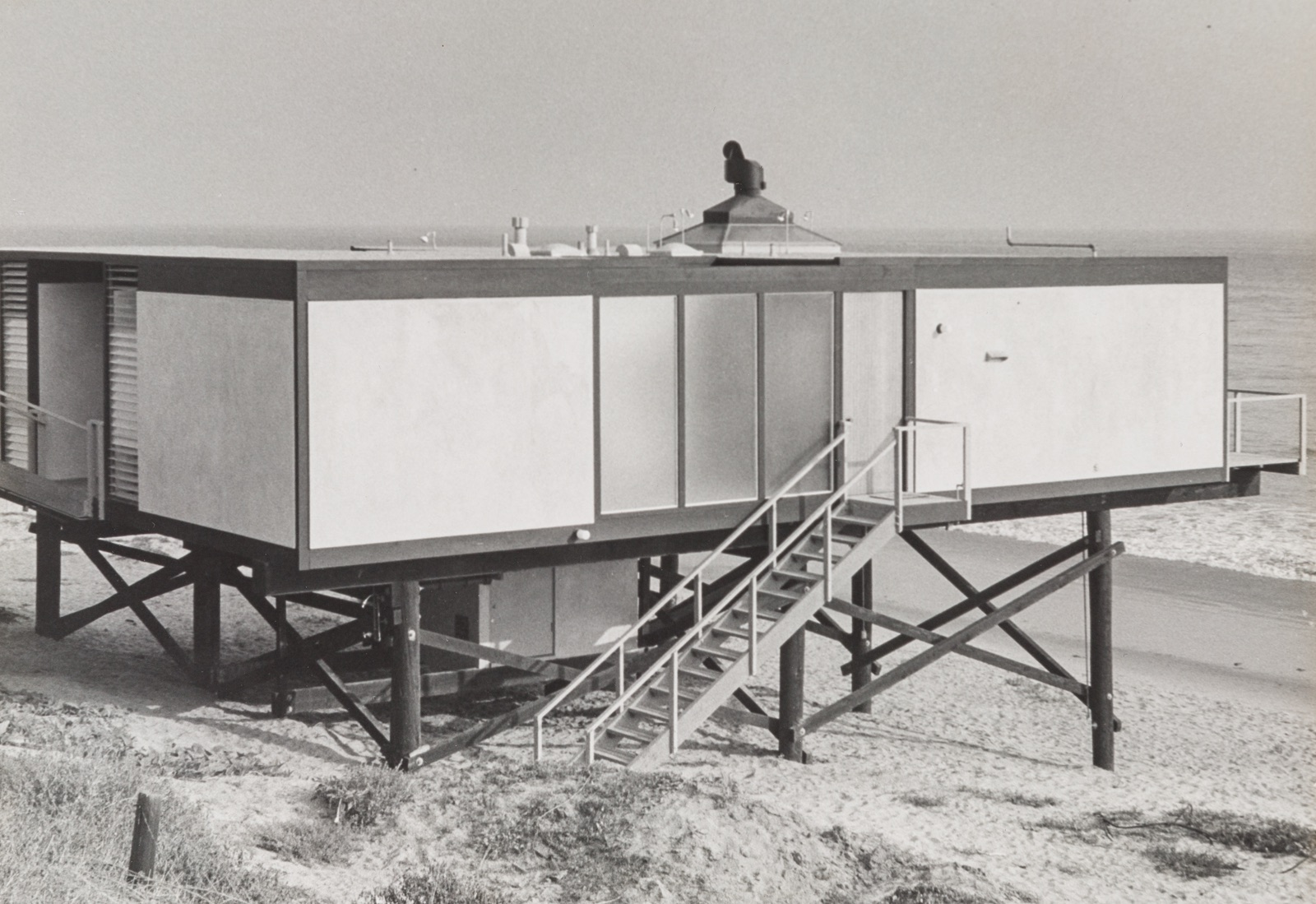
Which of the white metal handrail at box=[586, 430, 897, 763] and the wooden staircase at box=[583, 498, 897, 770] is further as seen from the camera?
the wooden staircase at box=[583, 498, 897, 770]

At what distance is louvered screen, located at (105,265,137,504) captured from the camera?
752 inches

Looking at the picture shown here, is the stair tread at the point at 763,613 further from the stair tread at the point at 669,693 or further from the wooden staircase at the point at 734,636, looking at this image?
the stair tread at the point at 669,693

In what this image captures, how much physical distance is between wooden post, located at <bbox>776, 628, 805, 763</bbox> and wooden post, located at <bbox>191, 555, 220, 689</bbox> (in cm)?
668

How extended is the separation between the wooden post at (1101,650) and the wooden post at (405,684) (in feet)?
28.3

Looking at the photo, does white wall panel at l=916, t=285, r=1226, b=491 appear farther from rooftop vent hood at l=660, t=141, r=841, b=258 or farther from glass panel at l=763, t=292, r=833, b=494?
rooftop vent hood at l=660, t=141, r=841, b=258

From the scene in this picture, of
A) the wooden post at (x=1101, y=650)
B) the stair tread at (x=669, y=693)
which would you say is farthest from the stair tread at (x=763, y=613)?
the wooden post at (x=1101, y=650)

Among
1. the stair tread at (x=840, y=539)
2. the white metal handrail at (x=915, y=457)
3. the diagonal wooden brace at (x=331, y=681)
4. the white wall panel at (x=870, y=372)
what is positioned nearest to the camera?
the diagonal wooden brace at (x=331, y=681)

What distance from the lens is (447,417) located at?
16500mm

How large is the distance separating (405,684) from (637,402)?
362cm

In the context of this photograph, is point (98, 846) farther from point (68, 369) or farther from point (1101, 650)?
point (1101, 650)

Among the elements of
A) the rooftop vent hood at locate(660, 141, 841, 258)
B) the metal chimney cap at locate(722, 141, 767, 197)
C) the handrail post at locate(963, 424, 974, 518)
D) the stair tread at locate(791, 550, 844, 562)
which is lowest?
the stair tread at locate(791, 550, 844, 562)

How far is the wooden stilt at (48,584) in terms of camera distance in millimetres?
23891

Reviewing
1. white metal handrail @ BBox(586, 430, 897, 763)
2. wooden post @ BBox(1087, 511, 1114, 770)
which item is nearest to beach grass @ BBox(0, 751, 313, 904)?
white metal handrail @ BBox(586, 430, 897, 763)

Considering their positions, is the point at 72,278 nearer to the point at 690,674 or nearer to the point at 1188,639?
the point at 690,674
